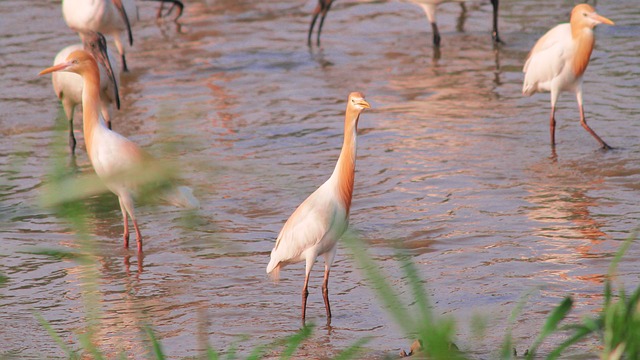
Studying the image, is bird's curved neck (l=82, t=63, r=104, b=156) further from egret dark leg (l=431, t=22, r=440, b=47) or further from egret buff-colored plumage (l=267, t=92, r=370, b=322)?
egret dark leg (l=431, t=22, r=440, b=47)

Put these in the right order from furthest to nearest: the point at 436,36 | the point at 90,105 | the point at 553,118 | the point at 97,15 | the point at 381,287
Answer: the point at 436,36, the point at 97,15, the point at 553,118, the point at 90,105, the point at 381,287

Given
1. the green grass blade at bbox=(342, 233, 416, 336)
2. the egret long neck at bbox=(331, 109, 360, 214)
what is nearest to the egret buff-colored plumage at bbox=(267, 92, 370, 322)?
the egret long neck at bbox=(331, 109, 360, 214)

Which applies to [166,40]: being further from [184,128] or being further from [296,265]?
[184,128]

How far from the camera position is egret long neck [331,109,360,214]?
201 inches

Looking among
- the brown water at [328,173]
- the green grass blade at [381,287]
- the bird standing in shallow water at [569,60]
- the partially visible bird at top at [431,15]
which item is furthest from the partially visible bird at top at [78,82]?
the green grass blade at [381,287]

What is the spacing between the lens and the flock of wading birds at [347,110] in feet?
16.7

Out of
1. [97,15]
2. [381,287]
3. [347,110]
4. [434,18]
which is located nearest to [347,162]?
[347,110]

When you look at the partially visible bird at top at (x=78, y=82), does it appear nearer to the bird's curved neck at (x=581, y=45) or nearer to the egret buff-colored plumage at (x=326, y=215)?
the bird's curved neck at (x=581, y=45)

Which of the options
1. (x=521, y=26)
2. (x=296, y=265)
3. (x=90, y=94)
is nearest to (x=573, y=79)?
(x=296, y=265)

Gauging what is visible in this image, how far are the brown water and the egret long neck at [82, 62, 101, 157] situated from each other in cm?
44

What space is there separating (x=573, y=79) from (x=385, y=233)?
8.58 ft

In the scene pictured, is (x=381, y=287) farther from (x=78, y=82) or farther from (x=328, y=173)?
(x=78, y=82)

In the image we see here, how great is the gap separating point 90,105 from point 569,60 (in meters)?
3.82

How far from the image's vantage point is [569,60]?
27.8ft
